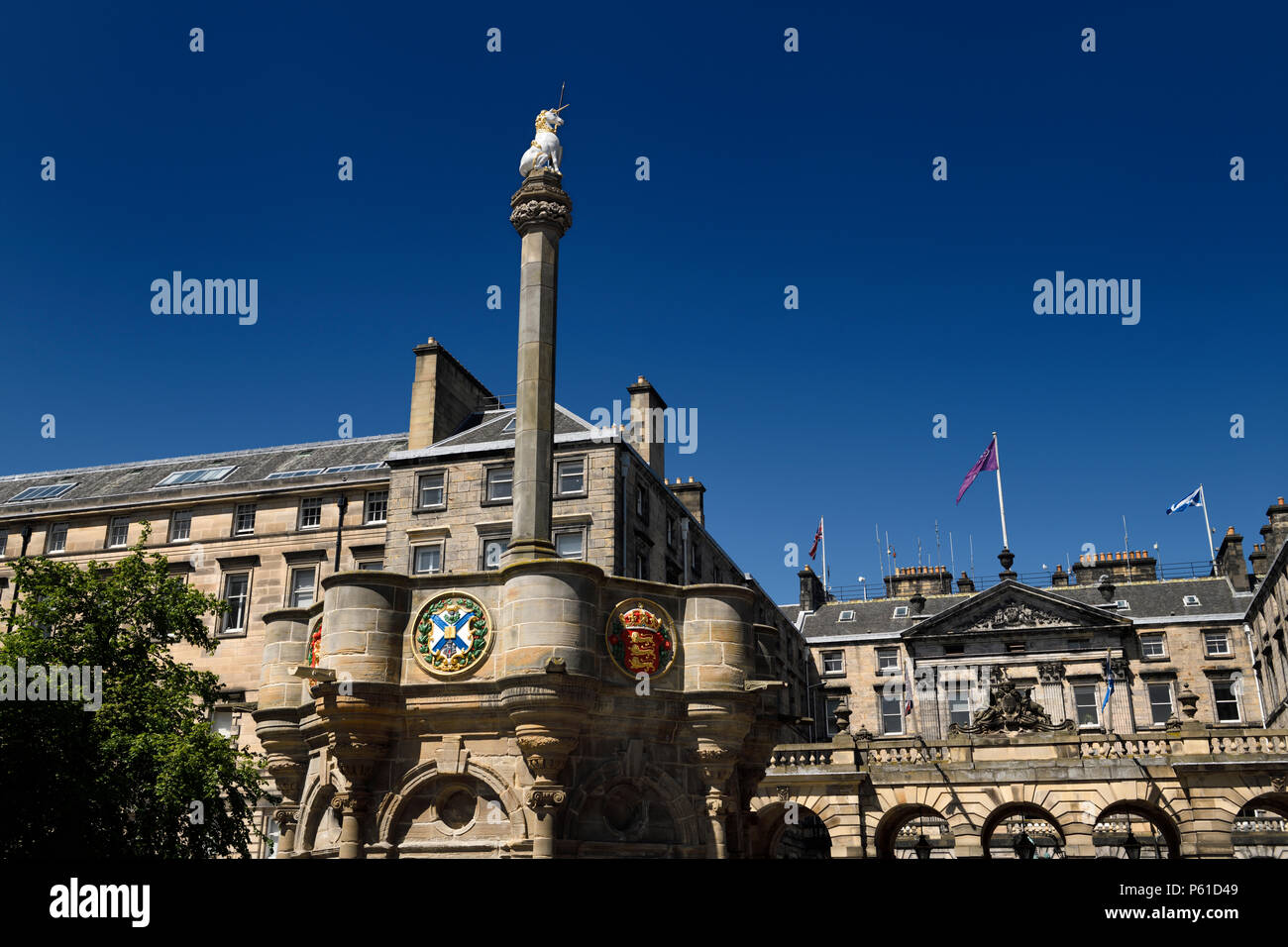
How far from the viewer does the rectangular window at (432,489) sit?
48.5 m

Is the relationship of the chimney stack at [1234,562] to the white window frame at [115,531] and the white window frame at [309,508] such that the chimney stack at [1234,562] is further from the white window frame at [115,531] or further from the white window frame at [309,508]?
the white window frame at [115,531]

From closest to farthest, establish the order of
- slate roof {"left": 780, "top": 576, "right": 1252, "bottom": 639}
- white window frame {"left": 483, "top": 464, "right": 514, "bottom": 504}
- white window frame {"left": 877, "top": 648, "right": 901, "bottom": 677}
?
white window frame {"left": 483, "top": 464, "right": 514, "bottom": 504} < slate roof {"left": 780, "top": 576, "right": 1252, "bottom": 639} < white window frame {"left": 877, "top": 648, "right": 901, "bottom": 677}

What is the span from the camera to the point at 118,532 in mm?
56031

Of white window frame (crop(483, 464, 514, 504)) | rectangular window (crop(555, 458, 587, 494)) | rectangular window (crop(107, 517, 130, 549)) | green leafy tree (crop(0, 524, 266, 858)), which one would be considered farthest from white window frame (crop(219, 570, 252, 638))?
green leafy tree (crop(0, 524, 266, 858))

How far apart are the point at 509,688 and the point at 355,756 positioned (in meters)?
2.68

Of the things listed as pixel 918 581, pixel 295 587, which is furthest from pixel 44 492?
pixel 918 581

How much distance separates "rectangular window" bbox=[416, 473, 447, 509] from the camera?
48469mm

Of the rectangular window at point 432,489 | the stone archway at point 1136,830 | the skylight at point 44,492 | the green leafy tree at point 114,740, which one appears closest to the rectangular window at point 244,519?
the rectangular window at point 432,489

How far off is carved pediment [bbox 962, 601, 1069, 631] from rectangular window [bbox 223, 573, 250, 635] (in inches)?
1813

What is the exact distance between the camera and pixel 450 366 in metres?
51.4

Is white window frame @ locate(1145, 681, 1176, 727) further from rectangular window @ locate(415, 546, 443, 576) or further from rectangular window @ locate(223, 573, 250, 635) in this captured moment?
rectangular window @ locate(223, 573, 250, 635)

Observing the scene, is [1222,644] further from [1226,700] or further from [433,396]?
[433,396]

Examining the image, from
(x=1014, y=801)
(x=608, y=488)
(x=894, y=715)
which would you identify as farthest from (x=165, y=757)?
(x=894, y=715)
